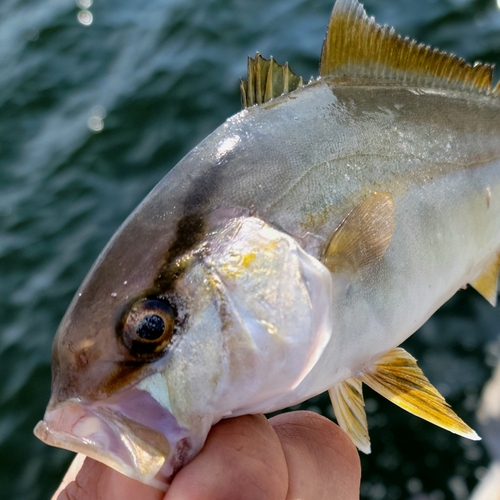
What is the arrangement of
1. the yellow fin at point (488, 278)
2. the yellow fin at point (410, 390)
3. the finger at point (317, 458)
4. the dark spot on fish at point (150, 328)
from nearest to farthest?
the dark spot on fish at point (150, 328) → the finger at point (317, 458) → the yellow fin at point (410, 390) → the yellow fin at point (488, 278)

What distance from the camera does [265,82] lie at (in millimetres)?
1943

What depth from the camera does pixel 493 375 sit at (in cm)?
396

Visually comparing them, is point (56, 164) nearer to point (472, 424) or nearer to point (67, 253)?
point (67, 253)

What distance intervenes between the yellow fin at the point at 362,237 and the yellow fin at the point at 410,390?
0.36 metres

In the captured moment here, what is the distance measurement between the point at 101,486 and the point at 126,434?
23 centimetres

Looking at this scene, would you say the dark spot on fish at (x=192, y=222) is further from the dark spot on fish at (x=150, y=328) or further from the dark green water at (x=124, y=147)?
the dark green water at (x=124, y=147)

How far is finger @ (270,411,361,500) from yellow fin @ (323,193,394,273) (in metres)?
0.50

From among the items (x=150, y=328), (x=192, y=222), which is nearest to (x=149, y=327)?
(x=150, y=328)

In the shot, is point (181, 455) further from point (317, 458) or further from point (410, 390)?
point (410, 390)

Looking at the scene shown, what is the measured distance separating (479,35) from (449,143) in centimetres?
508

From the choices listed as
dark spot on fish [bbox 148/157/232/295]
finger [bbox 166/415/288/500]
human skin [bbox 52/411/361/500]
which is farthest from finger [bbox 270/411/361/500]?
dark spot on fish [bbox 148/157/232/295]

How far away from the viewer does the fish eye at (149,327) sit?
147 cm

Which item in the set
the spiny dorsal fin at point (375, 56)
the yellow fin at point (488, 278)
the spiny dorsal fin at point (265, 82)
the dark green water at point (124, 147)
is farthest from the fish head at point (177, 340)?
the dark green water at point (124, 147)

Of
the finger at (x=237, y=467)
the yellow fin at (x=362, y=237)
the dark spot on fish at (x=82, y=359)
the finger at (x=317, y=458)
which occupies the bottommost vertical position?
the finger at (x=317, y=458)
